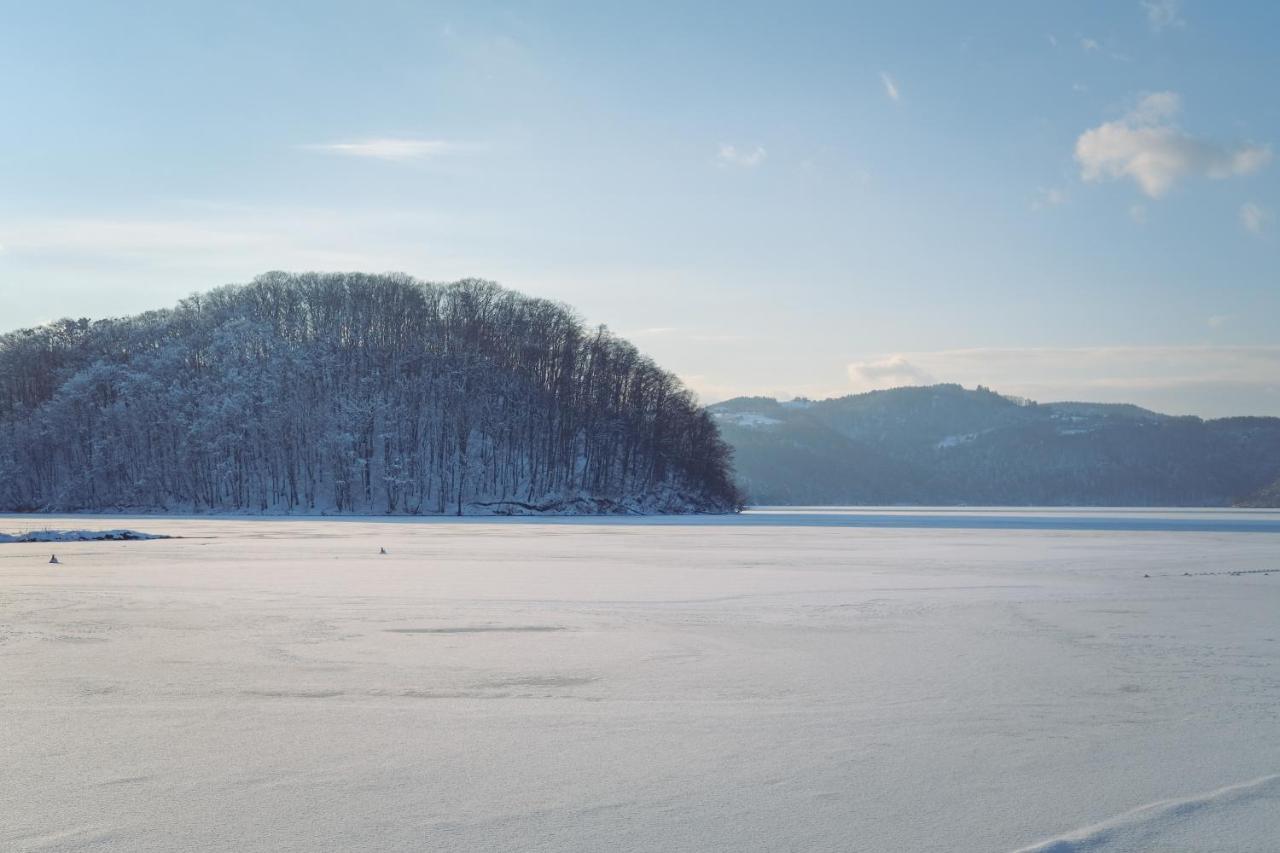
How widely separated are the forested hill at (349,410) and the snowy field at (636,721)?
82.7m

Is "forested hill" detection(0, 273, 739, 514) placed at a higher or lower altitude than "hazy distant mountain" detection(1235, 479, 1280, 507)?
higher

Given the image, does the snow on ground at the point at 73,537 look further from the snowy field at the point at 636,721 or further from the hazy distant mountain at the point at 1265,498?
the hazy distant mountain at the point at 1265,498

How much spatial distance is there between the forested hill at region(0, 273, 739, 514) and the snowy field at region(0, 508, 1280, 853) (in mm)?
82659

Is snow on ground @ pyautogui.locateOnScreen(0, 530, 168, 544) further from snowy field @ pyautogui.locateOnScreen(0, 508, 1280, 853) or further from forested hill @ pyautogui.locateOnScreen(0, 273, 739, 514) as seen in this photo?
forested hill @ pyautogui.locateOnScreen(0, 273, 739, 514)

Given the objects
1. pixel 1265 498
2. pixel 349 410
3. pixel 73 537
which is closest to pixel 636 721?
pixel 73 537

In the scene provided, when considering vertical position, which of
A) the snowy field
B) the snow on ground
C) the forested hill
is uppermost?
the forested hill

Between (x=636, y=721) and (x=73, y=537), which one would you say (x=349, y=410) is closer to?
(x=73, y=537)

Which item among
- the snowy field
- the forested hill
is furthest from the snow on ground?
the forested hill

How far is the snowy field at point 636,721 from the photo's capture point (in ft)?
18.5

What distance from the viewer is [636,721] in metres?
8.09

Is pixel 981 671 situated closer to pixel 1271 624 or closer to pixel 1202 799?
pixel 1202 799

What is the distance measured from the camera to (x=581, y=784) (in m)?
6.39

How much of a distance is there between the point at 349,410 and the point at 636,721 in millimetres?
97916

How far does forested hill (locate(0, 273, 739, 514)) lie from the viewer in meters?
99.5
